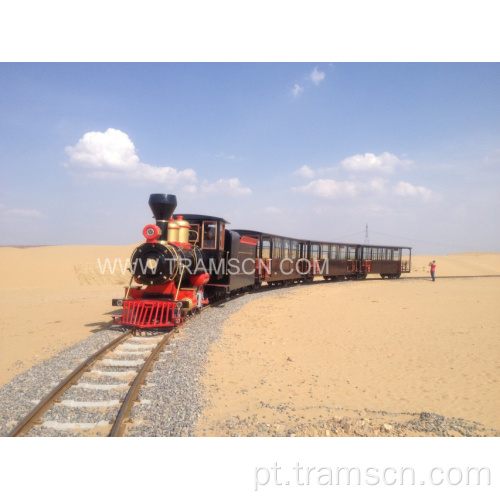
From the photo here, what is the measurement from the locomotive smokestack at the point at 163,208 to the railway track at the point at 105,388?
11.7ft

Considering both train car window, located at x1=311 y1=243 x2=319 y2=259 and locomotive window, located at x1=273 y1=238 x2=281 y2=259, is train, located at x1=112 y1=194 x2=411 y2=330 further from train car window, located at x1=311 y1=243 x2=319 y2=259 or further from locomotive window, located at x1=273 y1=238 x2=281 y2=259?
train car window, located at x1=311 y1=243 x2=319 y2=259

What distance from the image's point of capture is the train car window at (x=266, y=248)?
2020 cm

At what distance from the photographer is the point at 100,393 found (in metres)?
5.55

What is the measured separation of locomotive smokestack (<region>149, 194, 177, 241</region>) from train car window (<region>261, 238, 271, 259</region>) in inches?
382

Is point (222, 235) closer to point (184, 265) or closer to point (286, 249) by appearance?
point (184, 265)

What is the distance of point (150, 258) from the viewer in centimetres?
987

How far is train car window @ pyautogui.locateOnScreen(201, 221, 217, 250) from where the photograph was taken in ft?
41.7

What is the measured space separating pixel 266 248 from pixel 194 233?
824 centimetres

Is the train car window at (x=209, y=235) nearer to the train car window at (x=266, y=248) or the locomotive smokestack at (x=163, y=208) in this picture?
the locomotive smokestack at (x=163, y=208)

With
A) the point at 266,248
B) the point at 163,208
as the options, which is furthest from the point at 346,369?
the point at 266,248

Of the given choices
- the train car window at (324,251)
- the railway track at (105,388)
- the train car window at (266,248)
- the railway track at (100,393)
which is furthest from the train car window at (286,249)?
the railway track at (100,393)

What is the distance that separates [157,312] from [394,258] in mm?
30678
